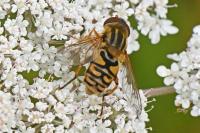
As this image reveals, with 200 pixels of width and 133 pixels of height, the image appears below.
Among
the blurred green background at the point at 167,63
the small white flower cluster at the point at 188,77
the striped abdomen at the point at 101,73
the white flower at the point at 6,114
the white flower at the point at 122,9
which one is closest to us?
the striped abdomen at the point at 101,73

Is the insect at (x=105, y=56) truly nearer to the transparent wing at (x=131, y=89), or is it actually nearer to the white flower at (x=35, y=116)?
the transparent wing at (x=131, y=89)

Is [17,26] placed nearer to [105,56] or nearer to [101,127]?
[105,56]

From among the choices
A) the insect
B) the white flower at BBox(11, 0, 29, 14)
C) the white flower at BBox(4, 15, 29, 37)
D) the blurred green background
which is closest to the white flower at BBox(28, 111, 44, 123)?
the insect

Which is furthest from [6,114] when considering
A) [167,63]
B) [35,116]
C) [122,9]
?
[167,63]

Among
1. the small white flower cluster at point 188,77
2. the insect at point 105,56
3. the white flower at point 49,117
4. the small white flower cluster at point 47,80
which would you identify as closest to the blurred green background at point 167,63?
the small white flower cluster at point 188,77

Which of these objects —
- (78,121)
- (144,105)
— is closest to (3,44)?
(78,121)
